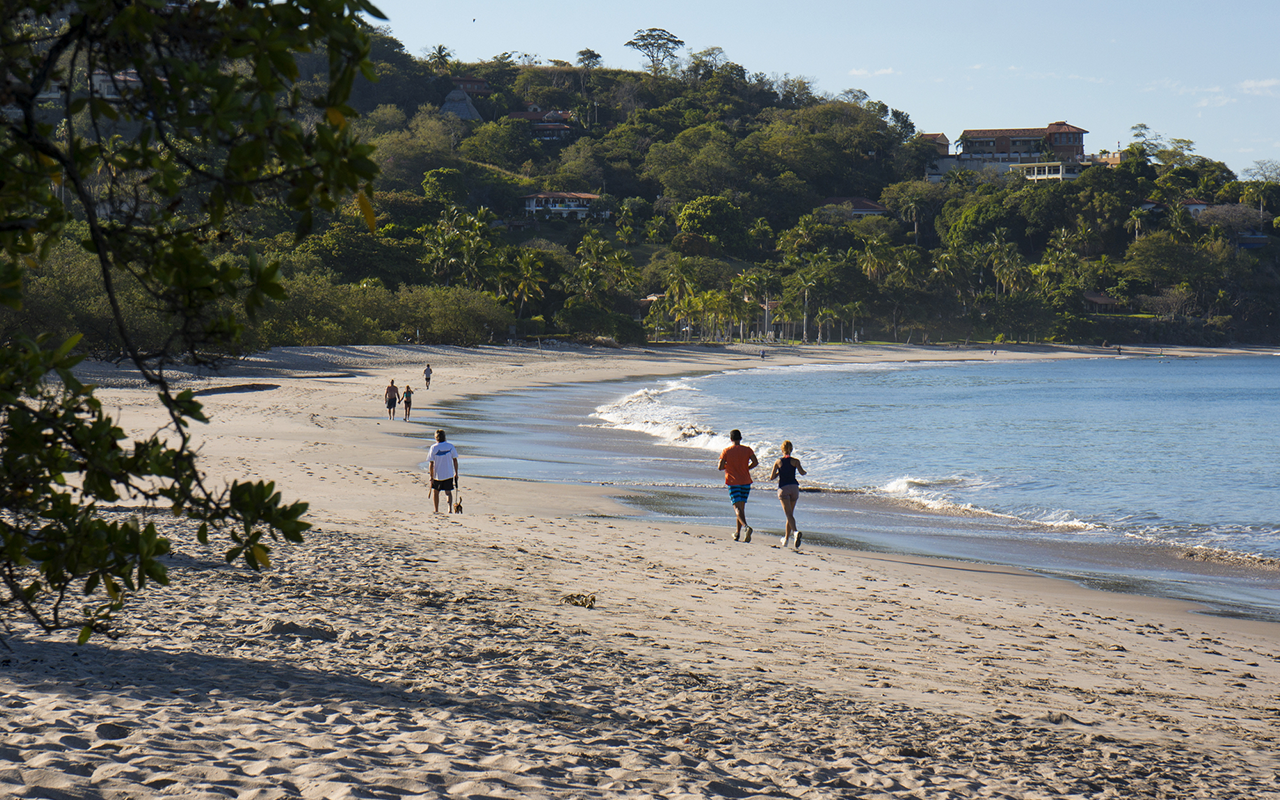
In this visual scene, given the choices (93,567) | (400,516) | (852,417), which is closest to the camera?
(93,567)

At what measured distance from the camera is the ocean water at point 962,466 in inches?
546

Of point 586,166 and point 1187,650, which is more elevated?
point 586,166

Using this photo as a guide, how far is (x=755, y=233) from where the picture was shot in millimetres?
129500

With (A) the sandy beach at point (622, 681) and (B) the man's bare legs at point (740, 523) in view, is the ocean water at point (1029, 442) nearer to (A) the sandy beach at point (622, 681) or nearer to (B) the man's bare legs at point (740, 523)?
(B) the man's bare legs at point (740, 523)

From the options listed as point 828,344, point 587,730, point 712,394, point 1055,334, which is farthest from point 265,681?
point 1055,334

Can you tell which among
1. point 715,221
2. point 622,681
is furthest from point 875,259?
point 622,681

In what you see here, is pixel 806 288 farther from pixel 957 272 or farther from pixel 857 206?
pixel 857 206

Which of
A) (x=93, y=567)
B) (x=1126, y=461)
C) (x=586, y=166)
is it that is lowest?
(x=1126, y=461)

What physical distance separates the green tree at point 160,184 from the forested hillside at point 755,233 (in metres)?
64.6

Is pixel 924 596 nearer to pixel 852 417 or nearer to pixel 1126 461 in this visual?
pixel 1126 461

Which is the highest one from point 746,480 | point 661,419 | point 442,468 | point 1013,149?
point 1013,149

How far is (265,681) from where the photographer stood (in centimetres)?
555

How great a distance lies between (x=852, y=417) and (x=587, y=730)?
31.3 meters

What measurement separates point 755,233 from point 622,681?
12646 cm
